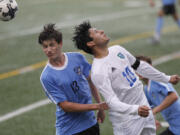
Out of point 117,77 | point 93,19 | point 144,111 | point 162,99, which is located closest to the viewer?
point 144,111

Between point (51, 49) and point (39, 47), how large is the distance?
7.79 metres

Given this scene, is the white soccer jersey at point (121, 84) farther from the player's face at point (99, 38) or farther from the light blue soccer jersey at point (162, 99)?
the light blue soccer jersey at point (162, 99)

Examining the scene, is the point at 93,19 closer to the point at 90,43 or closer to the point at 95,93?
the point at 95,93

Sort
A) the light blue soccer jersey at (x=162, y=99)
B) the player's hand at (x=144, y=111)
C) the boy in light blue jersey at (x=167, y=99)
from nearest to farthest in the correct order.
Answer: the player's hand at (x=144, y=111) → the boy in light blue jersey at (x=167, y=99) → the light blue soccer jersey at (x=162, y=99)

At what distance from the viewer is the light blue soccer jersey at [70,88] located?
469 cm

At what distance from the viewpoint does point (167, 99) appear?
16.8 feet

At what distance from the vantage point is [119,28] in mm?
14836

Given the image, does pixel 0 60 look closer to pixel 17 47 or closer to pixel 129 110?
pixel 17 47

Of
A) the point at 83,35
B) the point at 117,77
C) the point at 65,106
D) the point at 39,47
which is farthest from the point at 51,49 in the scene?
the point at 39,47

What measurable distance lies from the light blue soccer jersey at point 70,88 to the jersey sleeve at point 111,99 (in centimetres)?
35

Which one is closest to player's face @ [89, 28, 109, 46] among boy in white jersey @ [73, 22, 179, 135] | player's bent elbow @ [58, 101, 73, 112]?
boy in white jersey @ [73, 22, 179, 135]

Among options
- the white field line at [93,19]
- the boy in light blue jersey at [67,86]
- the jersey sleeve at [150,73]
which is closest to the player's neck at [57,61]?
the boy in light blue jersey at [67,86]

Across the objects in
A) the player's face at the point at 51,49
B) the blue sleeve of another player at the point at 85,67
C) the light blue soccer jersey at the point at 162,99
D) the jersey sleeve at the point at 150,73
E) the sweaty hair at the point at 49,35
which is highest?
the sweaty hair at the point at 49,35

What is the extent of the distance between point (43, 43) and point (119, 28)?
33.6 ft
